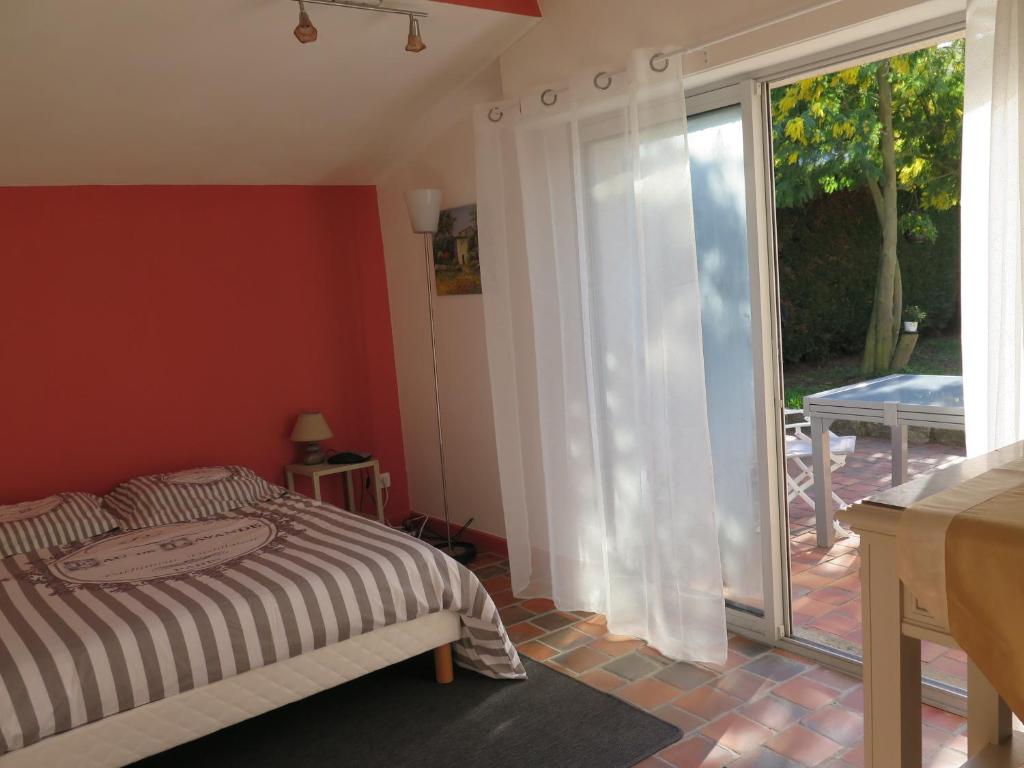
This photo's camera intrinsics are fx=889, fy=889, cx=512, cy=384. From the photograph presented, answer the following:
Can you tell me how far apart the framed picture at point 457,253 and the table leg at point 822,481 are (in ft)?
5.91

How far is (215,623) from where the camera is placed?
9.15ft

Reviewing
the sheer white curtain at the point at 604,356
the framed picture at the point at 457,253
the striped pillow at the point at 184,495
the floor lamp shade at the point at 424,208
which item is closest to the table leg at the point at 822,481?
the sheer white curtain at the point at 604,356

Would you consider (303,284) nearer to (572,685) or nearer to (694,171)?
(694,171)

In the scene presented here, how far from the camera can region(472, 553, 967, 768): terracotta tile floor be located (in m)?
2.69

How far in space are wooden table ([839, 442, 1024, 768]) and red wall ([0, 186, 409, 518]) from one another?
395 centimetres

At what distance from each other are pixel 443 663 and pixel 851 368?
142 inches

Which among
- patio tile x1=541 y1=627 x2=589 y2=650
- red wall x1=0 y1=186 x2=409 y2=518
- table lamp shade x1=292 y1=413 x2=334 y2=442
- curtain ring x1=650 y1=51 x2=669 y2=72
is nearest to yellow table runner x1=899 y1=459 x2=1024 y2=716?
curtain ring x1=650 y1=51 x2=669 y2=72

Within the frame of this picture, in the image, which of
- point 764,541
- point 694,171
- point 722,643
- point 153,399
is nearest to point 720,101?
point 694,171

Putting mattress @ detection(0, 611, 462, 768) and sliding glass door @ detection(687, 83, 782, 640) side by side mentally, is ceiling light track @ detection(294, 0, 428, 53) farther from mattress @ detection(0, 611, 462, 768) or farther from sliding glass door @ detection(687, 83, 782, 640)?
mattress @ detection(0, 611, 462, 768)

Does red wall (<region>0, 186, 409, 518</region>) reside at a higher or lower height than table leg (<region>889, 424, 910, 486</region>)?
higher

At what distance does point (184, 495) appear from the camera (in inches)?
162

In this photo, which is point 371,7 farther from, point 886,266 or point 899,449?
point 886,266

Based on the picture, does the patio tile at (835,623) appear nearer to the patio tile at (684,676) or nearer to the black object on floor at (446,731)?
the patio tile at (684,676)

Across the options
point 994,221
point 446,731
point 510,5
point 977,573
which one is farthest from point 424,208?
point 977,573
